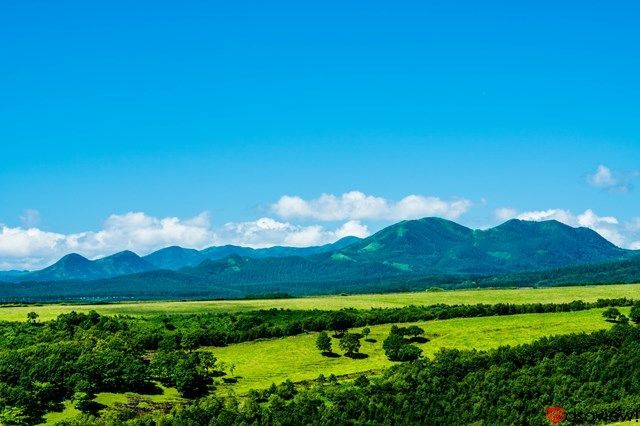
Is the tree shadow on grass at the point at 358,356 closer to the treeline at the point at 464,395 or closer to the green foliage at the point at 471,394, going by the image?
the treeline at the point at 464,395

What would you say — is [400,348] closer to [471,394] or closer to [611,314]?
[471,394]

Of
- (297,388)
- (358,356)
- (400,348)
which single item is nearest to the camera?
(297,388)

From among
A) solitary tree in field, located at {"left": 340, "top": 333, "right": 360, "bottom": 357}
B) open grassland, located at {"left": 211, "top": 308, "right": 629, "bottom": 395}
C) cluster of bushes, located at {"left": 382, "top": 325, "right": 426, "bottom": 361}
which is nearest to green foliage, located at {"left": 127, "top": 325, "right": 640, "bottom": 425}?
cluster of bushes, located at {"left": 382, "top": 325, "right": 426, "bottom": 361}

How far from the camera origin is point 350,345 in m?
172

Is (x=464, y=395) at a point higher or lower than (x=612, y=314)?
lower

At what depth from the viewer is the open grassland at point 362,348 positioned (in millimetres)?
157125

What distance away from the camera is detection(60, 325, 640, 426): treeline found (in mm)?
121938

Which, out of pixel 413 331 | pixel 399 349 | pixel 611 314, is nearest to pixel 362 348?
pixel 399 349

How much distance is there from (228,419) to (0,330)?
106056 millimetres

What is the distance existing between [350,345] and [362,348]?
7.11 metres

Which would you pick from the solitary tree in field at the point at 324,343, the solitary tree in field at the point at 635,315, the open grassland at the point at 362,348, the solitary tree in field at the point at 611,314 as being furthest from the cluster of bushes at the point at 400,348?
the solitary tree in field at the point at 635,315

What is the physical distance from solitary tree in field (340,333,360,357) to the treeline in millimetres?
22899

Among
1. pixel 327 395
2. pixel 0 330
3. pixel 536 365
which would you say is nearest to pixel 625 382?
pixel 536 365

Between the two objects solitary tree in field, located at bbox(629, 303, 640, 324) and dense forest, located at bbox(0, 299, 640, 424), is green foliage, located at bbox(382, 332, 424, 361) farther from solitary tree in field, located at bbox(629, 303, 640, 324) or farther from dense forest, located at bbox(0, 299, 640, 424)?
solitary tree in field, located at bbox(629, 303, 640, 324)
